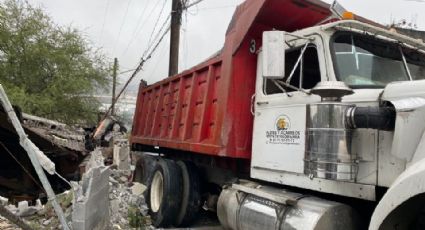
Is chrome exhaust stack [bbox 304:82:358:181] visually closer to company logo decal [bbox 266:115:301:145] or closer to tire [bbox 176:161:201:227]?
company logo decal [bbox 266:115:301:145]

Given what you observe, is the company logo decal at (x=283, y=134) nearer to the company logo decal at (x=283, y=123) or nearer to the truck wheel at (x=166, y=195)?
the company logo decal at (x=283, y=123)

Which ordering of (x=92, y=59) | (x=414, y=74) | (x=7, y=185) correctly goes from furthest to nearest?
(x=92, y=59)
(x=7, y=185)
(x=414, y=74)

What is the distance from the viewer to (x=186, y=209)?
21.9 feet

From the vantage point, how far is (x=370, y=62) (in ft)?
13.4

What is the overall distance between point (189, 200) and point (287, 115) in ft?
9.35

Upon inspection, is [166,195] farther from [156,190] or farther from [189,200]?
[156,190]

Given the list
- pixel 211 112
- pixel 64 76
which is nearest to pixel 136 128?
pixel 211 112

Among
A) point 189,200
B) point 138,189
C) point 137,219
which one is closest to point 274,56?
point 189,200

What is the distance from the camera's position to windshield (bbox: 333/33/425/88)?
3965 mm

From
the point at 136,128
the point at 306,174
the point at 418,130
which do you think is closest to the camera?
the point at 418,130

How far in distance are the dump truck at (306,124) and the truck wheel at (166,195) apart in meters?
0.02

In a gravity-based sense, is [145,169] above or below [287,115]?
below

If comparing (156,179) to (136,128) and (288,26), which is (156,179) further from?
(288,26)

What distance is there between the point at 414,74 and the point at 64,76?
20842 millimetres
